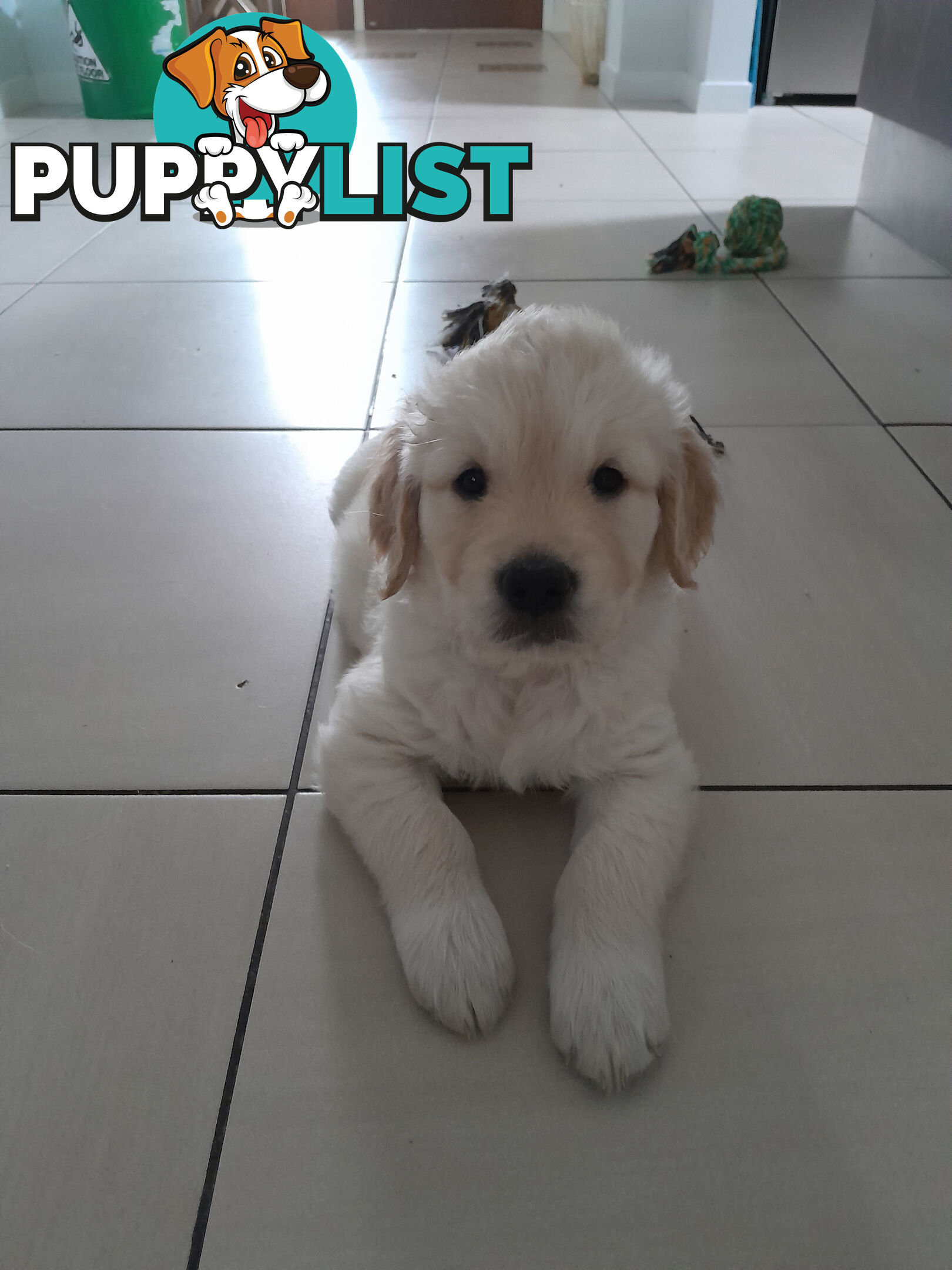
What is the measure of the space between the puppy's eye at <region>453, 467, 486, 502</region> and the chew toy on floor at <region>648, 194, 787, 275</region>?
2.21 m

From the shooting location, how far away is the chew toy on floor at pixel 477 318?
7.55 ft

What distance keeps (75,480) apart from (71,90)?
4.97 m

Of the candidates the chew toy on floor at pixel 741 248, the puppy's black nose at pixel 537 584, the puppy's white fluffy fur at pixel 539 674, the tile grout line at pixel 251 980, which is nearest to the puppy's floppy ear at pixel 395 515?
the puppy's white fluffy fur at pixel 539 674

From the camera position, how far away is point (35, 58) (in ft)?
17.6

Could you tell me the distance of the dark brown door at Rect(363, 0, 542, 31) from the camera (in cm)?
912

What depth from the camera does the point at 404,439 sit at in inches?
43.6

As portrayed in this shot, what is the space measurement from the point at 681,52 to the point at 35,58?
3.90m

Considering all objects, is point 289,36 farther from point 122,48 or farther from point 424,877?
point 424,877

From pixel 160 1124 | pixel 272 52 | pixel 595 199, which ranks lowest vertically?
pixel 160 1124

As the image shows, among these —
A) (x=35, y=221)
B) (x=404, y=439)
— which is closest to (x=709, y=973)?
(x=404, y=439)

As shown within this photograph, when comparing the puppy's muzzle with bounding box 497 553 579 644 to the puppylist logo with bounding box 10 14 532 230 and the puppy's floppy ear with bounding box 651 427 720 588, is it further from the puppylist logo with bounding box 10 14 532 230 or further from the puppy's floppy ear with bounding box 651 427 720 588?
the puppylist logo with bounding box 10 14 532 230

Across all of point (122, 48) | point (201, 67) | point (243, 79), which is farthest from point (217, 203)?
point (122, 48)

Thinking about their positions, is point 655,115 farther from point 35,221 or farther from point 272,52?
point 35,221

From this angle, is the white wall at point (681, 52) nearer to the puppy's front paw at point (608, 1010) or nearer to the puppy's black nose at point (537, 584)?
the puppy's black nose at point (537, 584)
